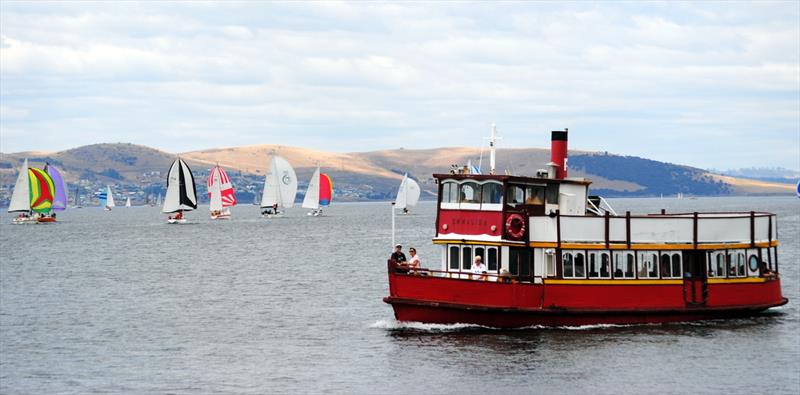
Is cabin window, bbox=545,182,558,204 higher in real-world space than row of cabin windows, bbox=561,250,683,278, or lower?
higher

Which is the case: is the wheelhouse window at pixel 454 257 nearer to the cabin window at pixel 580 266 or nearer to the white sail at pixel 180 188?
the cabin window at pixel 580 266

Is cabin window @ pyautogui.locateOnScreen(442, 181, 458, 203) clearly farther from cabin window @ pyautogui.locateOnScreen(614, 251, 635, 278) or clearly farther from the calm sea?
cabin window @ pyautogui.locateOnScreen(614, 251, 635, 278)

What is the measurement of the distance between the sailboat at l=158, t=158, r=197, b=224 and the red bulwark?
11956 cm

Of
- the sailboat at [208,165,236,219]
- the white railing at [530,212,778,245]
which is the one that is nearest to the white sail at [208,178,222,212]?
the sailboat at [208,165,236,219]

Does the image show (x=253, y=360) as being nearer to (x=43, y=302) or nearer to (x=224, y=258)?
(x=43, y=302)

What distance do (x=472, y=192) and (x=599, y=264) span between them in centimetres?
519

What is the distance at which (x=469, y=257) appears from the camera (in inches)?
1692

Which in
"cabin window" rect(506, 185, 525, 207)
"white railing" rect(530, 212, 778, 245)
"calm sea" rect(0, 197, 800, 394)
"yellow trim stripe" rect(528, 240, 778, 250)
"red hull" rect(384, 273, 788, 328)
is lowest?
"calm sea" rect(0, 197, 800, 394)

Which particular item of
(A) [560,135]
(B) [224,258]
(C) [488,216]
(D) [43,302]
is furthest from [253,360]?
(B) [224,258]

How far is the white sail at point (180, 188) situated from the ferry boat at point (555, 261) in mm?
120290

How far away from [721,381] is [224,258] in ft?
218

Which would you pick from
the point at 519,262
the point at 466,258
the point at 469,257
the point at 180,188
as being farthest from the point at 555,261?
the point at 180,188

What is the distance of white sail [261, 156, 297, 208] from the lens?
190m

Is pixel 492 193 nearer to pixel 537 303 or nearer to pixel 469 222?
→ pixel 469 222
